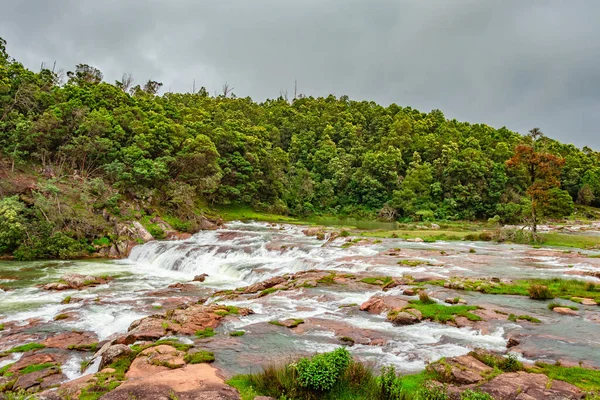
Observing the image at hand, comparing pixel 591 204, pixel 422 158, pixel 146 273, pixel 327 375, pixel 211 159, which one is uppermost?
pixel 422 158

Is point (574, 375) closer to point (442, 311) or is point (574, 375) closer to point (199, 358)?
point (442, 311)

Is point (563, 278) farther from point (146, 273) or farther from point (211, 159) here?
point (211, 159)

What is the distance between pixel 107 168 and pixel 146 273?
1802 centimetres

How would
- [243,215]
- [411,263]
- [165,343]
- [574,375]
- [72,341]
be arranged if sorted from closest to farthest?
[574,375] < [165,343] < [72,341] < [411,263] < [243,215]

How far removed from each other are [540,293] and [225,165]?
152ft

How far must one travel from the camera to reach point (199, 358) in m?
8.59

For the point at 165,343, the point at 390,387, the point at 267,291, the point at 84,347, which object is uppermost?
the point at 390,387

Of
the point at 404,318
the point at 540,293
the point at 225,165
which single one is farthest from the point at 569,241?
the point at 225,165

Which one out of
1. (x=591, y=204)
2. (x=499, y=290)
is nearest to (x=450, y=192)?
(x=591, y=204)

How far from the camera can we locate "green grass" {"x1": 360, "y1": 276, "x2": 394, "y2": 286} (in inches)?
653

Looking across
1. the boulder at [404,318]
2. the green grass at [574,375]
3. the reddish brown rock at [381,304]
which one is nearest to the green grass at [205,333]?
the reddish brown rock at [381,304]

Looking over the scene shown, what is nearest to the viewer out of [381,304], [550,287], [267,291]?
[381,304]

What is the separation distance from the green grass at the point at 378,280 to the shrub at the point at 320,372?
390 inches

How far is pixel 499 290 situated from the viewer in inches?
596
